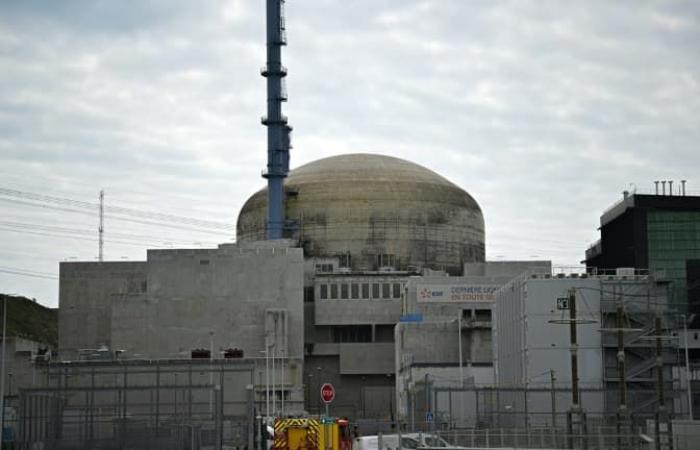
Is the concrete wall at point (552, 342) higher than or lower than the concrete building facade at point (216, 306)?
lower

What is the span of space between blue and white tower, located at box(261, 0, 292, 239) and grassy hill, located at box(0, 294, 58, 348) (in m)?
46.3

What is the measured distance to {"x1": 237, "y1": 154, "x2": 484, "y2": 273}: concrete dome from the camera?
14662 centimetres

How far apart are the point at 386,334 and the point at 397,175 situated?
2119 centimetres

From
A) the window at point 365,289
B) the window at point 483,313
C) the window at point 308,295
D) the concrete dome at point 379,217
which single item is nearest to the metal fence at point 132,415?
the window at point 483,313

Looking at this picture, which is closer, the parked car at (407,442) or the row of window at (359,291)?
the parked car at (407,442)

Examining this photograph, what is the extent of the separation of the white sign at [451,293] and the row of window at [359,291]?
11999mm

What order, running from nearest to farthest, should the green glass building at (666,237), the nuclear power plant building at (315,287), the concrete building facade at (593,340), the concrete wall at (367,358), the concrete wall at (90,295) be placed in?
the concrete building facade at (593,340) → the nuclear power plant building at (315,287) → the green glass building at (666,237) → the concrete wall at (367,358) → the concrete wall at (90,295)

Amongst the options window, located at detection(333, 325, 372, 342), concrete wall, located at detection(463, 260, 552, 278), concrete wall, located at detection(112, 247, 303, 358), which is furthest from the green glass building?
concrete wall, located at detection(112, 247, 303, 358)

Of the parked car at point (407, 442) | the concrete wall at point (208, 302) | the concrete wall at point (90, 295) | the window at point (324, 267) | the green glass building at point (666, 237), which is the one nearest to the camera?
the parked car at point (407, 442)

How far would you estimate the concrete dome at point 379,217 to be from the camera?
481ft

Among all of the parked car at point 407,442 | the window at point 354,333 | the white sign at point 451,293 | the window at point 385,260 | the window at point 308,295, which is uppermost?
the window at point 385,260

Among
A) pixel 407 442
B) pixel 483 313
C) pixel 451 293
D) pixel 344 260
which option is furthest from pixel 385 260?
pixel 407 442

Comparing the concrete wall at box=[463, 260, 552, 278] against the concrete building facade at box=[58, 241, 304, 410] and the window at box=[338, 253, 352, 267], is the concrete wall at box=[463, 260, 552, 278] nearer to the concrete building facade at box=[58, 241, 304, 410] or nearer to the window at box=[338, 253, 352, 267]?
the window at box=[338, 253, 352, 267]

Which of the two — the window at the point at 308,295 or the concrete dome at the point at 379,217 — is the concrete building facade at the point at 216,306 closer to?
the window at the point at 308,295
